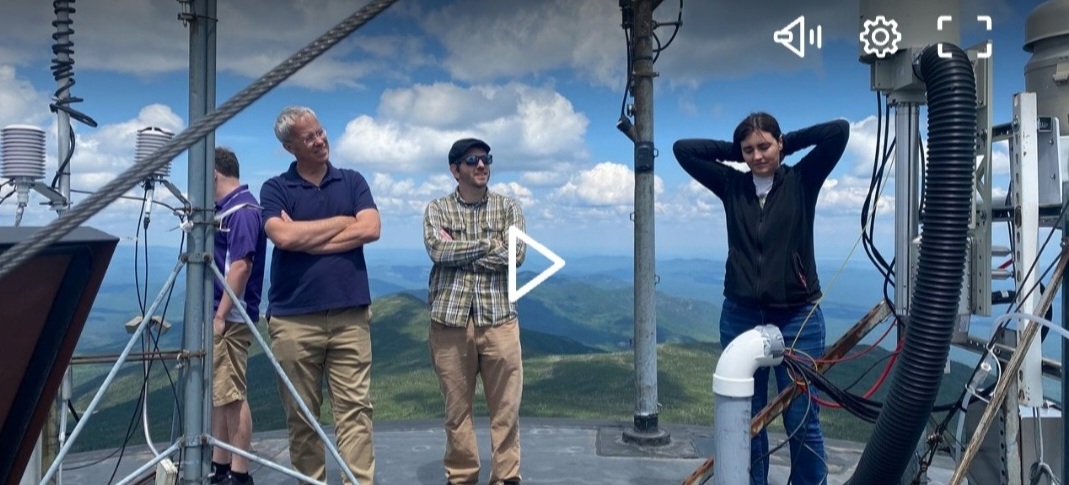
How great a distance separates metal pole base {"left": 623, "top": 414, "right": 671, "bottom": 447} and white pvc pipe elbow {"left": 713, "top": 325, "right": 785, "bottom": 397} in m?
2.08

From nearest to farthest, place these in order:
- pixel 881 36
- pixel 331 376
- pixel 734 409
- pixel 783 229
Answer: pixel 734 409, pixel 881 36, pixel 783 229, pixel 331 376

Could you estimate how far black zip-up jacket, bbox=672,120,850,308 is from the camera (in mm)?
3029

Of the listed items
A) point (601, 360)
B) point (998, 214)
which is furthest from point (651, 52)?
point (601, 360)

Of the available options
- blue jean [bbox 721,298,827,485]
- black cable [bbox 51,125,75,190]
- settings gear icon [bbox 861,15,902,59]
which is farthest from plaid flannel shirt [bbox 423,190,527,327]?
settings gear icon [bbox 861,15,902,59]

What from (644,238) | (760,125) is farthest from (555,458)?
(760,125)

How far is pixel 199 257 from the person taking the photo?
8.99 ft

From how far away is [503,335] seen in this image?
3.61 m

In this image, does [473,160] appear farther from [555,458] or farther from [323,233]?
[555,458]

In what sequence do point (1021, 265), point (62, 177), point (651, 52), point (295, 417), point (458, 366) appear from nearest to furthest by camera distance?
point (1021, 265), point (62, 177), point (295, 417), point (458, 366), point (651, 52)

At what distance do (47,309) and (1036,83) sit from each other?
3106 mm

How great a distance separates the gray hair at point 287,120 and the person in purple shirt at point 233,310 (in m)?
0.44

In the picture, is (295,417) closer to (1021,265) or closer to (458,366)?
(458,366)

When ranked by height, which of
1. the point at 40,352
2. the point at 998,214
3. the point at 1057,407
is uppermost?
the point at 998,214

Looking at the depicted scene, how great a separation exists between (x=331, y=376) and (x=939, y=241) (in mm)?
2492
